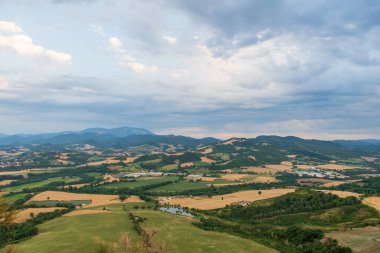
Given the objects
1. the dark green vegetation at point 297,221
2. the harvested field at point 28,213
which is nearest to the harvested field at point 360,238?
the dark green vegetation at point 297,221

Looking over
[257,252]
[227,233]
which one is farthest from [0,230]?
[257,252]

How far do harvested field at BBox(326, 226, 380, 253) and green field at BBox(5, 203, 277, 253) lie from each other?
26.1 metres

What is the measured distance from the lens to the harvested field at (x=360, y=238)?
368 feet

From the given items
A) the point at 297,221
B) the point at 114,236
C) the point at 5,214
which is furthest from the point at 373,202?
the point at 5,214

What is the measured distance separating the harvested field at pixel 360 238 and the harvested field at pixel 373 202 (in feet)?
142

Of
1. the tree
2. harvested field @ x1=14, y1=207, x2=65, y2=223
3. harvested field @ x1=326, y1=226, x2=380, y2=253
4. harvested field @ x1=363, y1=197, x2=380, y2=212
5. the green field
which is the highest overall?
the tree

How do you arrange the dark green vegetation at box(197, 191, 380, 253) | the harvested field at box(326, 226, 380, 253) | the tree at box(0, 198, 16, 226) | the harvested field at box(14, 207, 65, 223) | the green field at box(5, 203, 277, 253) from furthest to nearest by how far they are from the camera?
1. the harvested field at box(14, 207, 65, 223)
2. the dark green vegetation at box(197, 191, 380, 253)
3. the green field at box(5, 203, 277, 253)
4. the harvested field at box(326, 226, 380, 253)
5. the tree at box(0, 198, 16, 226)

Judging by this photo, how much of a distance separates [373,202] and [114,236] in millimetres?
131166

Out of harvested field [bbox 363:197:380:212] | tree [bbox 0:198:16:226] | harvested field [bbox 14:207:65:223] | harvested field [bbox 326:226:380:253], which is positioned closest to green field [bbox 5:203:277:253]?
tree [bbox 0:198:16:226]

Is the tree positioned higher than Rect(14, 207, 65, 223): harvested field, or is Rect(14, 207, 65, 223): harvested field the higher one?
the tree

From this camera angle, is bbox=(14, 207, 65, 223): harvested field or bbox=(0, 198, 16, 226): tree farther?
bbox=(14, 207, 65, 223): harvested field

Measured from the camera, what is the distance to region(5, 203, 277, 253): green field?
117 meters

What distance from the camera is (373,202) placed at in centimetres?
18512

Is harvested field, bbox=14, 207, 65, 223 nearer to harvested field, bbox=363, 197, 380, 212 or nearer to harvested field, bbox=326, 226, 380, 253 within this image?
harvested field, bbox=326, 226, 380, 253
